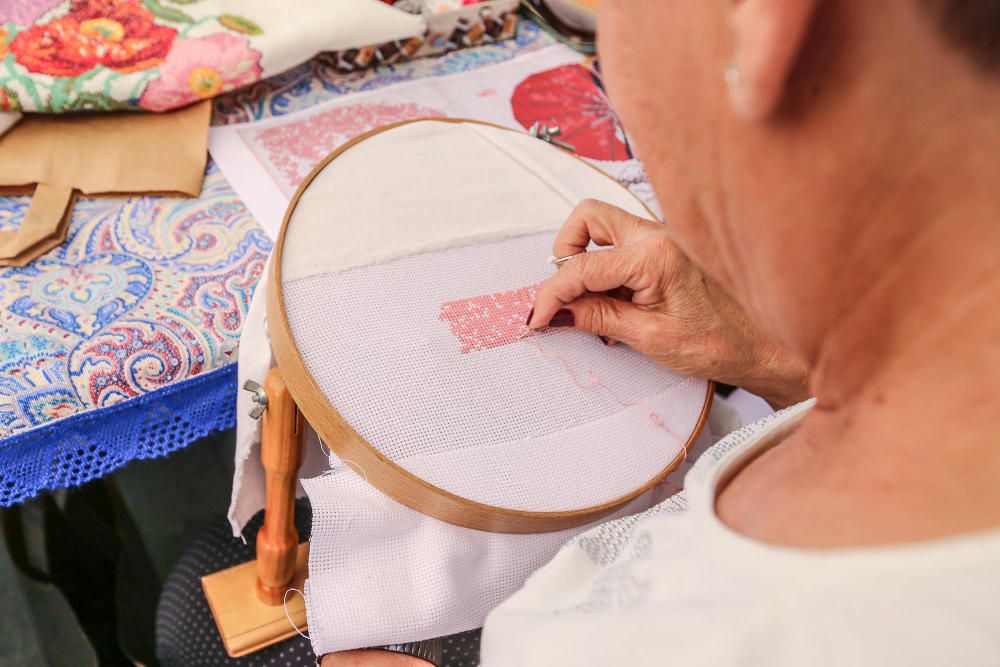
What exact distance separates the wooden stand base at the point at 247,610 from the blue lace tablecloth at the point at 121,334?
8.2 inches

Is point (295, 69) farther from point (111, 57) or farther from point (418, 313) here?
point (418, 313)

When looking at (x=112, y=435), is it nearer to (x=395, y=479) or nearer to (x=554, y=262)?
(x=395, y=479)

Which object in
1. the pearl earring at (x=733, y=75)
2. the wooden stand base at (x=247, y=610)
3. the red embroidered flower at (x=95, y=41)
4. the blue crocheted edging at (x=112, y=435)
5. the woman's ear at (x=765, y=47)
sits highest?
the woman's ear at (x=765, y=47)

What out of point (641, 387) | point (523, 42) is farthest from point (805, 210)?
point (523, 42)

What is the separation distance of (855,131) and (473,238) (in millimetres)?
591

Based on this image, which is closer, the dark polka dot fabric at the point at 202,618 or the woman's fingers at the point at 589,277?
the woman's fingers at the point at 589,277

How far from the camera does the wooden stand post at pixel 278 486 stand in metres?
0.74

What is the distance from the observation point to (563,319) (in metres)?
0.81

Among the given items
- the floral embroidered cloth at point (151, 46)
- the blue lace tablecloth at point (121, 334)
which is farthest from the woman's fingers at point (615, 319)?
the floral embroidered cloth at point (151, 46)

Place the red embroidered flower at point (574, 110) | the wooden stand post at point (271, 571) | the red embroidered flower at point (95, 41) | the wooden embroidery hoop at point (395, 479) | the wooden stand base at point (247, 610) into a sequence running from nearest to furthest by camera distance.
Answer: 1. the wooden embroidery hoop at point (395, 479)
2. the wooden stand post at point (271, 571)
3. the wooden stand base at point (247, 610)
4. the red embroidered flower at point (95, 41)
5. the red embroidered flower at point (574, 110)

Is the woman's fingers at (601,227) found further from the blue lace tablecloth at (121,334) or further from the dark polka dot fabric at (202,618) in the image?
the dark polka dot fabric at (202,618)

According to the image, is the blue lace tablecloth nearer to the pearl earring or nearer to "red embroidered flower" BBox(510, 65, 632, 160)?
"red embroidered flower" BBox(510, 65, 632, 160)

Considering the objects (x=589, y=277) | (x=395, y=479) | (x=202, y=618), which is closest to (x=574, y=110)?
(x=589, y=277)

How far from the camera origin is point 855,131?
1.07ft
